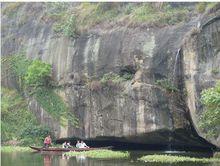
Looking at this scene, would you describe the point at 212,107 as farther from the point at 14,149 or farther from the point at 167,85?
the point at 14,149

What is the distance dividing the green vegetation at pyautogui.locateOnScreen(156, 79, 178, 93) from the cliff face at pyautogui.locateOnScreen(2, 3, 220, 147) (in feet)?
0.71

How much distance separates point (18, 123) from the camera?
155 ft

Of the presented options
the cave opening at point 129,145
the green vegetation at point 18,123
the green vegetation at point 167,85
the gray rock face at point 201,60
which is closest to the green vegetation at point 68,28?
the green vegetation at point 18,123

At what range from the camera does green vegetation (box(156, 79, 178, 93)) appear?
120ft

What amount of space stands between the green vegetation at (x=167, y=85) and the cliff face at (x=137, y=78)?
0.22 meters

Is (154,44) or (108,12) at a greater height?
(108,12)

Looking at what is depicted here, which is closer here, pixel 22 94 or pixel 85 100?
pixel 85 100

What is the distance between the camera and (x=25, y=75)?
1895 inches

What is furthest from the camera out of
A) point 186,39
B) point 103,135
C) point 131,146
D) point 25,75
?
point 25,75

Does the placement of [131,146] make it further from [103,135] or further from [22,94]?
[22,94]

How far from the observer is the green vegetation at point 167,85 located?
36719 mm

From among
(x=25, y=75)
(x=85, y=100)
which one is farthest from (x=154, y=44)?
(x=25, y=75)

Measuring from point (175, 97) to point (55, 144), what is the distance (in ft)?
38.7

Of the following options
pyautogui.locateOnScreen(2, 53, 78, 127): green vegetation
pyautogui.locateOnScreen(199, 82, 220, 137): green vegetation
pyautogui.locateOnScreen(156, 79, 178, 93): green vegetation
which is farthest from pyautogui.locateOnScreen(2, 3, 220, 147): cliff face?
pyautogui.locateOnScreen(199, 82, 220, 137): green vegetation
